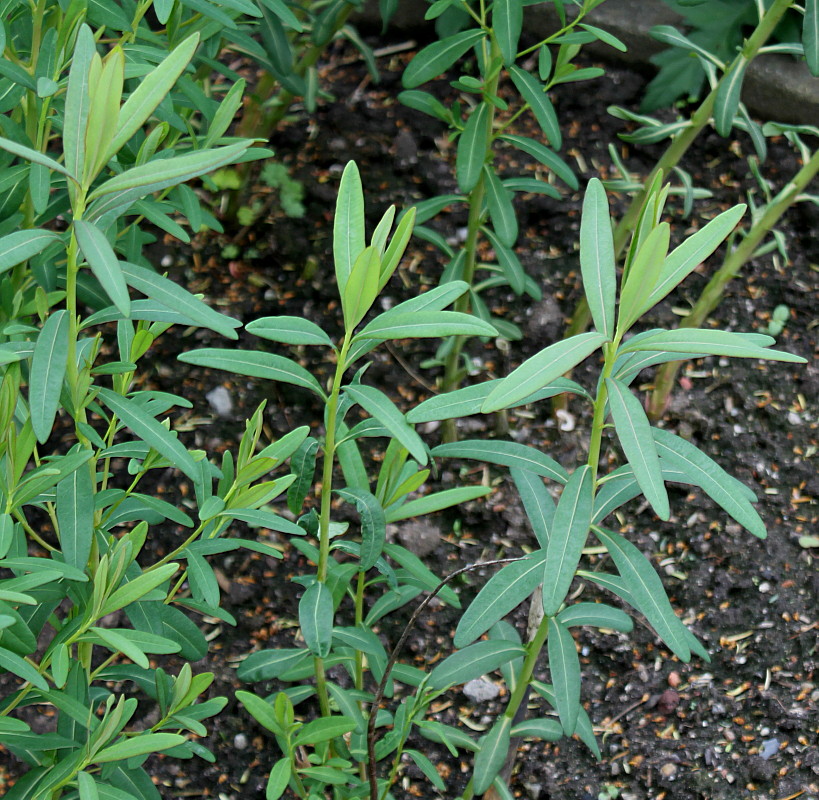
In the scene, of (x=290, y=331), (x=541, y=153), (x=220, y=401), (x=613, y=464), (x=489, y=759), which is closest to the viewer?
(x=290, y=331)

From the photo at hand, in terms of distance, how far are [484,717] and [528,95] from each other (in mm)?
1430

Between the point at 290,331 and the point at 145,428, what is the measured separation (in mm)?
224

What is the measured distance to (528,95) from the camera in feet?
7.06

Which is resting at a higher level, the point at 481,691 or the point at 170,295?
the point at 170,295

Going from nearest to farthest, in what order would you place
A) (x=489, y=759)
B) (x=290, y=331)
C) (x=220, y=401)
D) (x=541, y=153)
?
(x=290, y=331) < (x=489, y=759) < (x=541, y=153) < (x=220, y=401)

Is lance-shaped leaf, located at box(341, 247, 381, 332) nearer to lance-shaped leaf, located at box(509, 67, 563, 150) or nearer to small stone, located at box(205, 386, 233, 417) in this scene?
lance-shaped leaf, located at box(509, 67, 563, 150)

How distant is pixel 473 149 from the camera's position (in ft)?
7.02

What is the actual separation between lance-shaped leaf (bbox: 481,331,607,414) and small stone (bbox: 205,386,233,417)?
5.63ft

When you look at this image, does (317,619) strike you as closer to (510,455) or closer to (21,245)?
(510,455)

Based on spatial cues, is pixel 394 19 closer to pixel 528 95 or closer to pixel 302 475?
pixel 528 95

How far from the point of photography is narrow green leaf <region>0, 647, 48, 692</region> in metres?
1.10

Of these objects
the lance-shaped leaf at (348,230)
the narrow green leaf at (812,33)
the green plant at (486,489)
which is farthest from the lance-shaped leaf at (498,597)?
the narrow green leaf at (812,33)

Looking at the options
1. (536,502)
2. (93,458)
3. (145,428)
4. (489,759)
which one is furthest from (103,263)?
(489,759)

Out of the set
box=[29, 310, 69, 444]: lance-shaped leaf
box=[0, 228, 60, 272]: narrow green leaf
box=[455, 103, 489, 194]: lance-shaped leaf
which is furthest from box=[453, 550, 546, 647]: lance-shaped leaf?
box=[455, 103, 489, 194]: lance-shaped leaf
